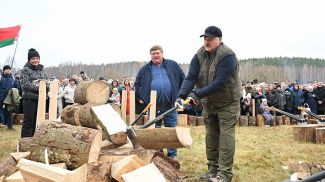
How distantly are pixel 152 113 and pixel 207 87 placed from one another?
185 cm

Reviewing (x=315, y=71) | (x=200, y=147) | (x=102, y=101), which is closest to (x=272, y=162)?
(x=200, y=147)

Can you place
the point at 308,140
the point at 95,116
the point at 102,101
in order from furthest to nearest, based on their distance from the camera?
the point at 308,140
the point at 102,101
the point at 95,116

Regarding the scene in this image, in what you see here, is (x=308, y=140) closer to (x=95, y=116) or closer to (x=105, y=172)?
(x=95, y=116)

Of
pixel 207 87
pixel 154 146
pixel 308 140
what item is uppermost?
pixel 207 87

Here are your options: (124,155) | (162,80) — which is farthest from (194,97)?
(162,80)

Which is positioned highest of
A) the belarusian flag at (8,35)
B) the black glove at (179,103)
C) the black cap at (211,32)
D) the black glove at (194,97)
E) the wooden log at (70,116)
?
the belarusian flag at (8,35)

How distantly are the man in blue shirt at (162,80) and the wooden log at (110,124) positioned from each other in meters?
1.08

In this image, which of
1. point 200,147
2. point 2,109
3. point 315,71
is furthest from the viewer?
point 315,71

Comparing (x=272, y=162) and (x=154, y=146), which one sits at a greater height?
(x=154, y=146)

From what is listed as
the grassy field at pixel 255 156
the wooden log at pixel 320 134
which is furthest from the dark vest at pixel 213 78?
the wooden log at pixel 320 134

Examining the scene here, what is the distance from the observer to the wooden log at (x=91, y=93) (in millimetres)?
6120

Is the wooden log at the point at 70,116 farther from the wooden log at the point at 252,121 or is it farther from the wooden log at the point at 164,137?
the wooden log at the point at 252,121

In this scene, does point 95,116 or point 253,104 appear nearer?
point 95,116

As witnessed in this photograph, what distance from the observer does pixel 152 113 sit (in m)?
6.43
